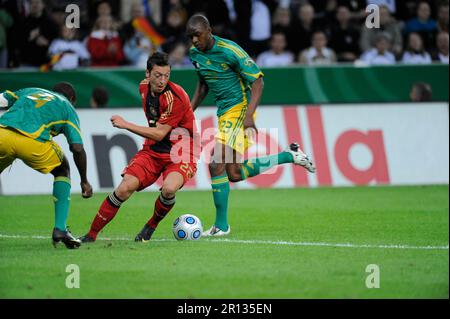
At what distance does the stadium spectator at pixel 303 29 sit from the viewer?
1947 cm

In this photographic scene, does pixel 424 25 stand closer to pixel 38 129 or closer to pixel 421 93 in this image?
pixel 421 93

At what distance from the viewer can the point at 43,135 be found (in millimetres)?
9555

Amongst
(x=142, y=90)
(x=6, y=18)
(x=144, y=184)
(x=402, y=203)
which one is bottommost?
(x=402, y=203)

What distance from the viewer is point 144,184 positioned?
9.98 meters

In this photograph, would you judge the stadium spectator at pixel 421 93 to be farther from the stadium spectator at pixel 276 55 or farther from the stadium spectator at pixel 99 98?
the stadium spectator at pixel 99 98

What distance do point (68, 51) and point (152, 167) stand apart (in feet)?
28.1

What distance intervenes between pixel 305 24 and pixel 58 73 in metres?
5.16

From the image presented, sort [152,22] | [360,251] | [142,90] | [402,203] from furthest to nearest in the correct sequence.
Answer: [152,22], [402,203], [142,90], [360,251]

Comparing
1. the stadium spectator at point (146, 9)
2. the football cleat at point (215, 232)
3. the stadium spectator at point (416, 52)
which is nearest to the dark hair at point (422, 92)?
the stadium spectator at point (416, 52)

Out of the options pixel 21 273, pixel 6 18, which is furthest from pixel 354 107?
pixel 21 273

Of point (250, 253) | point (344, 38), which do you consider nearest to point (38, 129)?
point (250, 253)

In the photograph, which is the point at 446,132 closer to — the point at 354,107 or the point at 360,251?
the point at 354,107

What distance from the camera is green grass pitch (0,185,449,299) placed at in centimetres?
751

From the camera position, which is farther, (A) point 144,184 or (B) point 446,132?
(B) point 446,132
